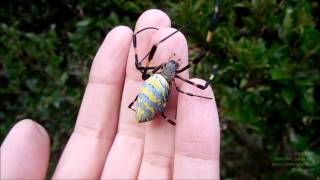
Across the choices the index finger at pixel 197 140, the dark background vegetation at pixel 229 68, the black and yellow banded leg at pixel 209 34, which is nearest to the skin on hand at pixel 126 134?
the index finger at pixel 197 140

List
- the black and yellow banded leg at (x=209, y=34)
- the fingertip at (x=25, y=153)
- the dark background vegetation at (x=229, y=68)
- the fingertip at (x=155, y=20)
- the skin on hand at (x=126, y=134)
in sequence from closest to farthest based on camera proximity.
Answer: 1. the fingertip at (x=25, y=153)
2. the skin on hand at (x=126, y=134)
3. the fingertip at (x=155, y=20)
4. the black and yellow banded leg at (x=209, y=34)
5. the dark background vegetation at (x=229, y=68)

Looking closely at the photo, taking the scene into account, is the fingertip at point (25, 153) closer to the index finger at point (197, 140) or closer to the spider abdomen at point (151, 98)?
the spider abdomen at point (151, 98)

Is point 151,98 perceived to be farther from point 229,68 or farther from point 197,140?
point 229,68

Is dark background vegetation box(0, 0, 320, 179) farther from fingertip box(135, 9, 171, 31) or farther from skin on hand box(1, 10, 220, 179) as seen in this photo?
skin on hand box(1, 10, 220, 179)

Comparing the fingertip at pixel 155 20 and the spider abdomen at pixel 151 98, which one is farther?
the fingertip at pixel 155 20

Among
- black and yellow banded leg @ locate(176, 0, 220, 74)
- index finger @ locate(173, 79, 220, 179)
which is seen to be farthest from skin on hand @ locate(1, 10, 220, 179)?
black and yellow banded leg @ locate(176, 0, 220, 74)

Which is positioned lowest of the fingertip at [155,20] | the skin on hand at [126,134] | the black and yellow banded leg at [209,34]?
the skin on hand at [126,134]
